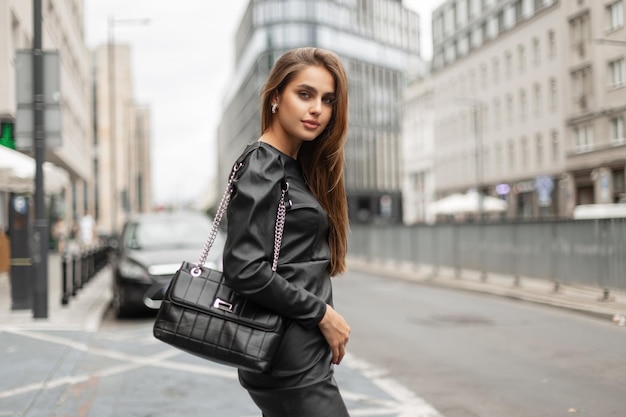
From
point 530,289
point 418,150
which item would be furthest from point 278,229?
point 418,150

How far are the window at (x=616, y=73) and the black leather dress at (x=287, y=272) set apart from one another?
7.46 metres

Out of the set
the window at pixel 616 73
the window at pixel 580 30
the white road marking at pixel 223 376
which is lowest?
the white road marking at pixel 223 376

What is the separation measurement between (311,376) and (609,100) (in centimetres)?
901

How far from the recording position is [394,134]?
284ft

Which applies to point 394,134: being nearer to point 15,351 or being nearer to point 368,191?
point 368,191

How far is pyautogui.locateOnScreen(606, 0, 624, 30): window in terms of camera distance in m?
8.48

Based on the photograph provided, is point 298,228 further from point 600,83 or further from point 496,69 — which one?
point 496,69

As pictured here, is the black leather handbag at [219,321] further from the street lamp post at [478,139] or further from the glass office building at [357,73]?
the glass office building at [357,73]

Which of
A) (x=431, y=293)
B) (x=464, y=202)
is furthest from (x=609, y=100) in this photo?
(x=464, y=202)

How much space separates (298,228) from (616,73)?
7973 millimetres

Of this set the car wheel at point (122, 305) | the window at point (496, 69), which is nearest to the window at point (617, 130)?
the car wheel at point (122, 305)

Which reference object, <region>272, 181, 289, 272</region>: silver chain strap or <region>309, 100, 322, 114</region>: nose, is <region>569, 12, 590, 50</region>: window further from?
<region>272, 181, 289, 272</region>: silver chain strap

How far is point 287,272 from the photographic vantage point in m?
2.17

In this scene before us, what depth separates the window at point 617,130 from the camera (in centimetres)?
941
